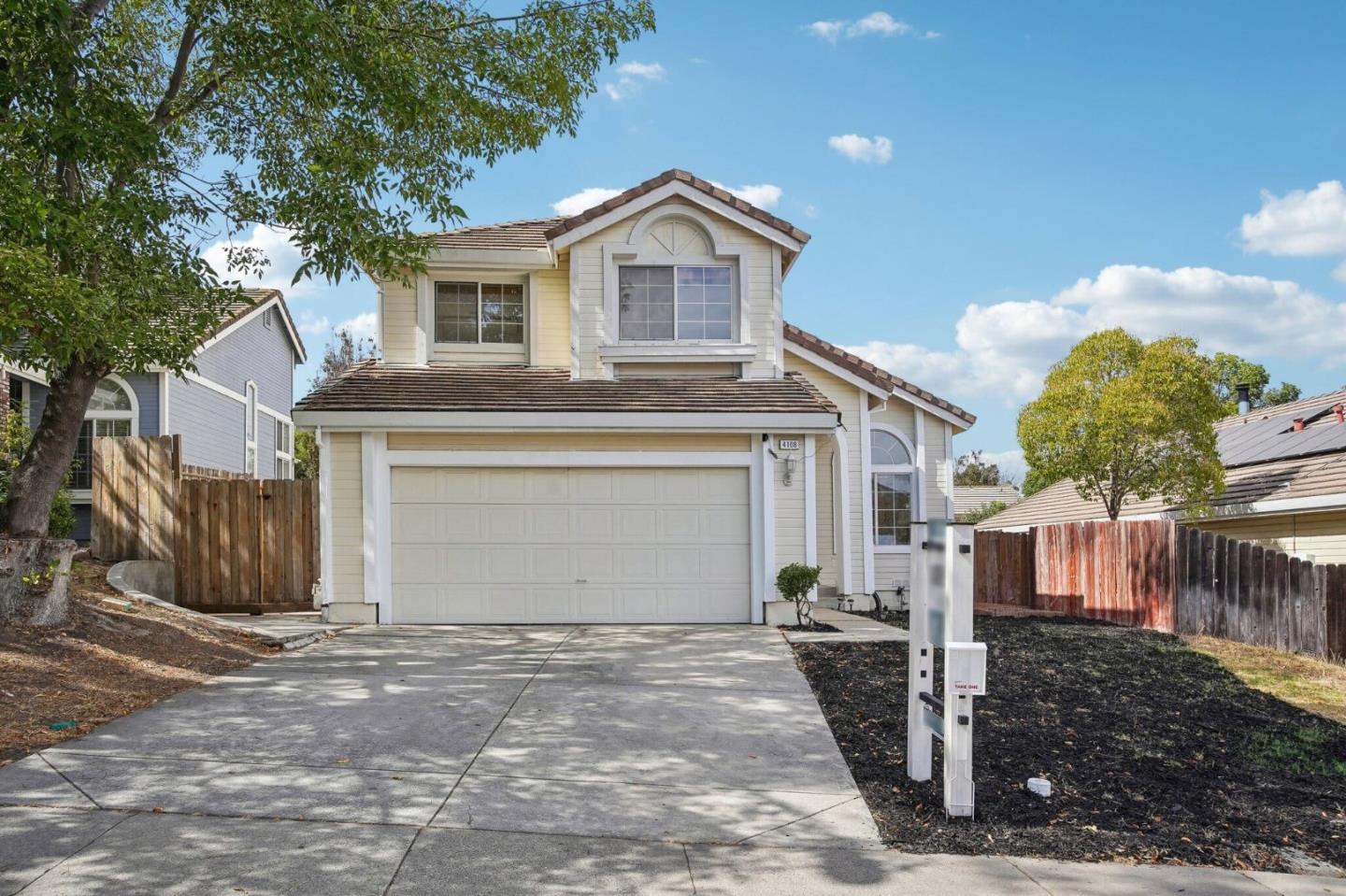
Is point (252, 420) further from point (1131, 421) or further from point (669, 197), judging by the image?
point (1131, 421)

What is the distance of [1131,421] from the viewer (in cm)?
1797

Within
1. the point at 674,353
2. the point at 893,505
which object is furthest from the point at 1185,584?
the point at 674,353

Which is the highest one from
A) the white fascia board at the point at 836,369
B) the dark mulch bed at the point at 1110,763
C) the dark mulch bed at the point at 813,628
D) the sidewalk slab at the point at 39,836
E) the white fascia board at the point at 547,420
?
the white fascia board at the point at 836,369

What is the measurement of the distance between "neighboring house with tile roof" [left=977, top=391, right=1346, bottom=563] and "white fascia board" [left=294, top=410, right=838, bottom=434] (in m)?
10.0

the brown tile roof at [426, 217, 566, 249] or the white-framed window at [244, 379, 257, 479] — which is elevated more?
the brown tile roof at [426, 217, 566, 249]

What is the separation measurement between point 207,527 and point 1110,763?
462 inches

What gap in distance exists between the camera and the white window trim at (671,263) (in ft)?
44.3

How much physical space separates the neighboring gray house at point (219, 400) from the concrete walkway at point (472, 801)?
23.6 ft

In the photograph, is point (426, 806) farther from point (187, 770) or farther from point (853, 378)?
point (853, 378)

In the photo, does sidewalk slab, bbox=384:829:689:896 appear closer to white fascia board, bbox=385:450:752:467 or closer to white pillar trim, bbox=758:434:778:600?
white pillar trim, bbox=758:434:778:600

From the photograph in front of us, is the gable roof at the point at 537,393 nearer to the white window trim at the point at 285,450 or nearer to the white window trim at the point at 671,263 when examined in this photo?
the white window trim at the point at 671,263

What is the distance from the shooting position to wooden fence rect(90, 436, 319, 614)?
1288cm

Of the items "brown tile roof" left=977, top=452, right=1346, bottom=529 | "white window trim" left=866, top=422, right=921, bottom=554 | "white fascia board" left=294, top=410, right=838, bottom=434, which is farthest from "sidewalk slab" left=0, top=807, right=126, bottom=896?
"brown tile roof" left=977, top=452, right=1346, bottom=529

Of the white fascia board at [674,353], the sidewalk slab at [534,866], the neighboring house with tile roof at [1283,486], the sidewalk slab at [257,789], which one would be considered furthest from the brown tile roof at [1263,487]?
the sidewalk slab at [257,789]
